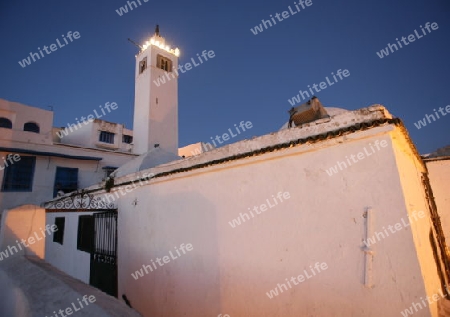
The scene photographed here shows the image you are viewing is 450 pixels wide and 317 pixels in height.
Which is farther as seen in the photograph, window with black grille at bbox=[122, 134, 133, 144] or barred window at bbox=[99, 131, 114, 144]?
window with black grille at bbox=[122, 134, 133, 144]

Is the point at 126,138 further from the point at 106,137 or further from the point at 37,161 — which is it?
the point at 37,161

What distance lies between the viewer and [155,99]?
19.8 metres

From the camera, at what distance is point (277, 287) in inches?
145

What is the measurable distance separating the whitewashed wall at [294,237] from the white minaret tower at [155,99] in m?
13.8

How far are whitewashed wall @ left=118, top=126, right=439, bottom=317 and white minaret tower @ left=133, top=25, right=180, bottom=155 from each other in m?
13.8

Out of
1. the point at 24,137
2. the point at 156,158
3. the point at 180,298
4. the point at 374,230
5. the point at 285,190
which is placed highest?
the point at 24,137

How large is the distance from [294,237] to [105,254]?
21.0 feet

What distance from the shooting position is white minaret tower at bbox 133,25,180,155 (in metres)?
19.1

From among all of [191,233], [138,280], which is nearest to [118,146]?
[138,280]

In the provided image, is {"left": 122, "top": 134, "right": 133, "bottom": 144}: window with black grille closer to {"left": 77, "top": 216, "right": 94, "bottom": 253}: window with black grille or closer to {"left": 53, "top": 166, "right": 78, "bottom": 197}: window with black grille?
{"left": 53, "top": 166, "right": 78, "bottom": 197}: window with black grille

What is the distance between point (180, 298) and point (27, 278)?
311 centimetres

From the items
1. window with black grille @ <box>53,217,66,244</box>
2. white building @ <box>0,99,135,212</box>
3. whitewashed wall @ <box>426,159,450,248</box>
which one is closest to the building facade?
whitewashed wall @ <box>426,159,450,248</box>

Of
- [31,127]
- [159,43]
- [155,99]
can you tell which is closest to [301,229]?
[155,99]

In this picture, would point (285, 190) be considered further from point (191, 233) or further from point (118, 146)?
point (118, 146)
